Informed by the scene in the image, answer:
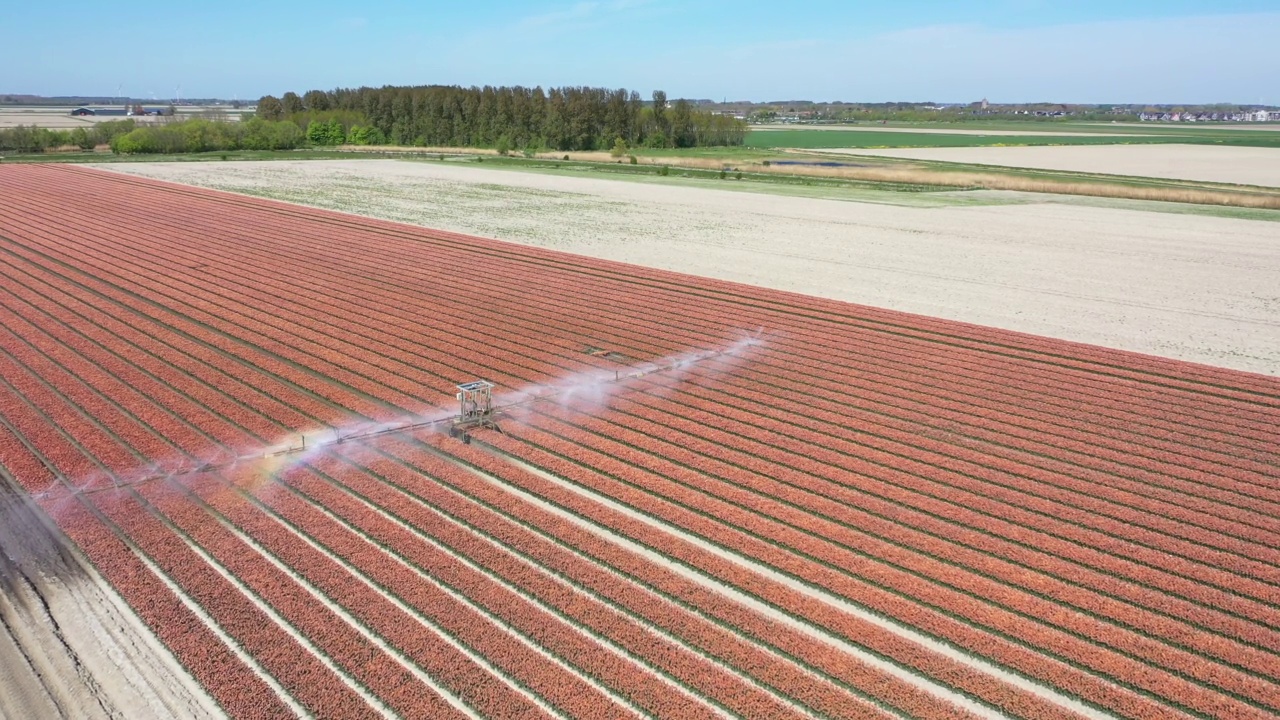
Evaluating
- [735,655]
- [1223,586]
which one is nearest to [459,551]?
[735,655]

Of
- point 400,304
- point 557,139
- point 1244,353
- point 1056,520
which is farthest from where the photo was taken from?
point 557,139

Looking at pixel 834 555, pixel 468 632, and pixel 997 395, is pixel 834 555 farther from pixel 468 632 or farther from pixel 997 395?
pixel 997 395

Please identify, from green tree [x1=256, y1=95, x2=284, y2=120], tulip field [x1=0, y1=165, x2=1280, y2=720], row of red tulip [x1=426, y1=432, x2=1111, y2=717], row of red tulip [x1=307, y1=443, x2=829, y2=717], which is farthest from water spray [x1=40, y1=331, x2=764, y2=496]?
green tree [x1=256, y1=95, x2=284, y2=120]

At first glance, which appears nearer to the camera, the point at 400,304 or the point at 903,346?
the point at 903,346

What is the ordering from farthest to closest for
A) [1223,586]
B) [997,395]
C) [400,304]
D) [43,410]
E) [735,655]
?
[400,304]
[997,395]
[43,410]
[1223,586]
[735,655]

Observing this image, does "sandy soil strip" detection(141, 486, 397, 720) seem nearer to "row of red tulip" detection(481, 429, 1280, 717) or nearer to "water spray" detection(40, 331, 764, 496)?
"water spray" detection(40, 331, 764, 496)

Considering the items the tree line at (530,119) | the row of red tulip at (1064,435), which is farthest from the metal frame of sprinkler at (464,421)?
the tree line at (530,119)

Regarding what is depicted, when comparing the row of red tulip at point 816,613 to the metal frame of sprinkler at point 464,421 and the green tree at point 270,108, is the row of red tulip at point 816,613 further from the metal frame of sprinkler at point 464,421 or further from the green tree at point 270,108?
the green tree at point 270,108
